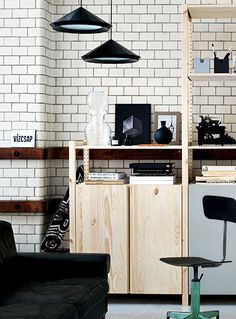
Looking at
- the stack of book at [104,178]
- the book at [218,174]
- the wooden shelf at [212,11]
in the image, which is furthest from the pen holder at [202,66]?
the stack of book at [104,178]

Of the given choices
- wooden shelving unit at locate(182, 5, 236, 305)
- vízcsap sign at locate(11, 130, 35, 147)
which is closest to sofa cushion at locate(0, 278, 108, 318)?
wooden shelving unit at locate(182, 5, 236, 305)

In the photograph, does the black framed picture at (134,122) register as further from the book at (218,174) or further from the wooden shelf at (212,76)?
the book at (218,174)

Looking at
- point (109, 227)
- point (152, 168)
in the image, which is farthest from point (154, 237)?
point (152, 168)

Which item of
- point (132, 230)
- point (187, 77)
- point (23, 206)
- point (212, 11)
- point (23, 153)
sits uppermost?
point (212, 11)

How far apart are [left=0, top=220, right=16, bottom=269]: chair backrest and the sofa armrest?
97mm

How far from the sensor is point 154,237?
6.88 m

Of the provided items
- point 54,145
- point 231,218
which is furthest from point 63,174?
point 231,218

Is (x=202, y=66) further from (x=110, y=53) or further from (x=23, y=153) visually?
(x=23, y=153)

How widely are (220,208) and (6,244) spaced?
165 centimetres

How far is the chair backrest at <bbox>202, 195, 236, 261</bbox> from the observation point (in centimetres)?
589

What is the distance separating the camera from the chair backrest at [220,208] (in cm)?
589

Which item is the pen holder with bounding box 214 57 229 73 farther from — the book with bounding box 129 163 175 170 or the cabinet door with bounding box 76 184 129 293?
the cabinet door with bounding box 76 184 129 293

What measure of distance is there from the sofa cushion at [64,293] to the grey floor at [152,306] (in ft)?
3.08

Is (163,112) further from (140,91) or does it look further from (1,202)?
(1,202)
